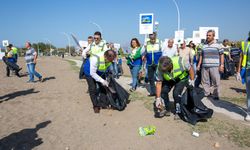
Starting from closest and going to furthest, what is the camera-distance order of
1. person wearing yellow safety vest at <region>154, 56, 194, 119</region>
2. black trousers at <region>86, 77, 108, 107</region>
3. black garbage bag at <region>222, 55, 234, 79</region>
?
1. person wearing yellow safety vest at <region>154, 56, 194, 119</region>
2. black trousers at <region>86, 77, 108, 107</region>
3. black garbage bag at <region>222, 55, 234, 79</region>

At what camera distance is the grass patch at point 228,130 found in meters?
3.94

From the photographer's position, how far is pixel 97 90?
573 centimetres

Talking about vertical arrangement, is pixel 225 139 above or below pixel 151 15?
below

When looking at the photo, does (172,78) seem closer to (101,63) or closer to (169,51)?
(101,63)

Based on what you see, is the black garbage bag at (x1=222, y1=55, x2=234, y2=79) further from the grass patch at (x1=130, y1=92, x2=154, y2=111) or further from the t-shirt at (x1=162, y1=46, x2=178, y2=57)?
the grass patch at (x1=130, y1=92, x2=154, y2=111)

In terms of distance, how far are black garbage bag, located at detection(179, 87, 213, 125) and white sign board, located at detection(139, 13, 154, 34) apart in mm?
4416

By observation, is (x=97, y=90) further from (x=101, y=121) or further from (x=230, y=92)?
(x=230, y=92)

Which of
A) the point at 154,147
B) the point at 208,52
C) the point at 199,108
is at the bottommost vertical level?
the point at 154,147

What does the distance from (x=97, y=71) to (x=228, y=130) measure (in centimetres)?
311

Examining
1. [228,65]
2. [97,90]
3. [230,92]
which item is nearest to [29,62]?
[97,90]

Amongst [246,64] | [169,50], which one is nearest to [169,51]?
[169,50]

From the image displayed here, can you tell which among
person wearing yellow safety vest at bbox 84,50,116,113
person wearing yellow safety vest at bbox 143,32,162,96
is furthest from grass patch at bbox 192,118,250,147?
person wearing yellow safety vest at bbox 143,32,162,96

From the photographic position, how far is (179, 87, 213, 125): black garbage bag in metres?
4.71

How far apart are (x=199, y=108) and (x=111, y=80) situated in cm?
219
